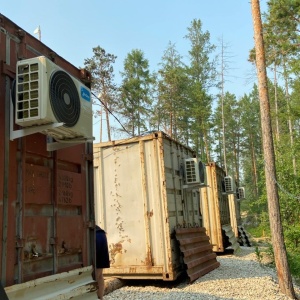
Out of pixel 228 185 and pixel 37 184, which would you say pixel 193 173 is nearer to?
pixel 37 184

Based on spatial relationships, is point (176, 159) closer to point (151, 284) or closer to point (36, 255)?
point (151, 284)

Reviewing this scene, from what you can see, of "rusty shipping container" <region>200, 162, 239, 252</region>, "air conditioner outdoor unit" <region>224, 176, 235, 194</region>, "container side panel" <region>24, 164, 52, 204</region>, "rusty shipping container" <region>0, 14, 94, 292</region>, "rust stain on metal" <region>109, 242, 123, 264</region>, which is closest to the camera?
"rusty shipping container" <region>0, 14, 94, 292</region>

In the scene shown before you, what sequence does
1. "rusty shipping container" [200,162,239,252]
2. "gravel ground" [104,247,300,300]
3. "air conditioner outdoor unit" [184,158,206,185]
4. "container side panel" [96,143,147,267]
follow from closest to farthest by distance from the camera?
"gravel ground" [104,247,300,300] < "container side panel" [96,143,147,267] < "air conditioner outdoor unit" [184,158,206,185] < "rusty shipping container" [200,162,239,252]

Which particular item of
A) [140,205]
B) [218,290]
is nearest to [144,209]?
[140,205]

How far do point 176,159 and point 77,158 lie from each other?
4662 mm

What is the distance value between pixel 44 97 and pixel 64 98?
335mm

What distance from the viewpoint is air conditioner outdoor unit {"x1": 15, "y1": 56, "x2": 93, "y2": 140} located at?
105 inches

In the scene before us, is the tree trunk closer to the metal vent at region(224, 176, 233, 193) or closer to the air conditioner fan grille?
the air conditioner fan grille

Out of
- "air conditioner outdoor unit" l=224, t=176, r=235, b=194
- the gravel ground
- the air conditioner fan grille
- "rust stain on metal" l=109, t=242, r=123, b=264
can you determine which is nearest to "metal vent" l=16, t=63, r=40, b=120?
the air conditioner fan grille

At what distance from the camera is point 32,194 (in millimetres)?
2938

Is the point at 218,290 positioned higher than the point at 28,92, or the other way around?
the point at 28,92

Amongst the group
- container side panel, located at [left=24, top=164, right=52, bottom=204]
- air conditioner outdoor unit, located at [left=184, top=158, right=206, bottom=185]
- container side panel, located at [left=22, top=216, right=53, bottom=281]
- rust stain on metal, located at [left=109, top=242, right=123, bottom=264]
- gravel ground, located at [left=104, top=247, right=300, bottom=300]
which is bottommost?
gravel ground, located at [left=104, top=247, right=300, bottom=300]

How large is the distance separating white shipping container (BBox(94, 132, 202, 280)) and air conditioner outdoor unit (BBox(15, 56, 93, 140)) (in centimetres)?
426

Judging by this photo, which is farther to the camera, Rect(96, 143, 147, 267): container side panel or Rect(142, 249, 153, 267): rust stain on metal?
Rect(96, 143, 147, 267): container side panel
